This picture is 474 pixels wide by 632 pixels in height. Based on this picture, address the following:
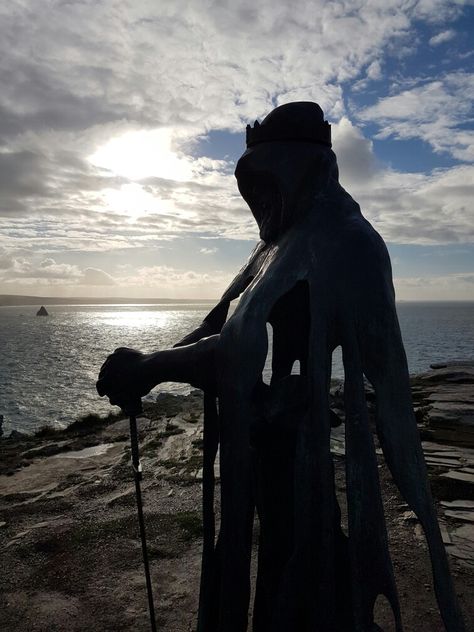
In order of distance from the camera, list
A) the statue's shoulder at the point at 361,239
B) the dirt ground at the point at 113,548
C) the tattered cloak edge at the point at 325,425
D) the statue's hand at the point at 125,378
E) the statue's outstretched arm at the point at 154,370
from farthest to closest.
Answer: the dirt ground at the point at 113,548 < the statue's hand at the point at 125,378 < the statue's outstretched arm at the point at 154,370 < the statue's shoulder at the point at 361,239 < the tattered cloak edge at the point at 325,425

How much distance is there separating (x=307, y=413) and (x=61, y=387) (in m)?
41.0

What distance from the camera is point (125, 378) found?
2703 millimetres

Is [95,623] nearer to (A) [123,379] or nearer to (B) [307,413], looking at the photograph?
(A) [123,379]

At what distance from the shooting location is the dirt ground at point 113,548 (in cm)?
575

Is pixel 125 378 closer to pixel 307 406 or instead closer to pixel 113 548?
pixel 307 406

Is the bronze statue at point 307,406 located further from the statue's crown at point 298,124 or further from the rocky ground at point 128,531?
the rocky ground at point 128,531

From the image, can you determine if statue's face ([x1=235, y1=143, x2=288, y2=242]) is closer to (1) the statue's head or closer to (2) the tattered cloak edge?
(1) the statue's head

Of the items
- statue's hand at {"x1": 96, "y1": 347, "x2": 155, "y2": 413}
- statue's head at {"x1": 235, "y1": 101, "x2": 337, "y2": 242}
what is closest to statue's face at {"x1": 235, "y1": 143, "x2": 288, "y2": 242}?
statue's head at {"x1": 235, "y1": 101, "x2": 337, "y2": 242}

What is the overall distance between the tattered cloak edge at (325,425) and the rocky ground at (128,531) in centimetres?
391

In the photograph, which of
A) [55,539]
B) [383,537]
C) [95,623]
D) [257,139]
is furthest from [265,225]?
[55,539]

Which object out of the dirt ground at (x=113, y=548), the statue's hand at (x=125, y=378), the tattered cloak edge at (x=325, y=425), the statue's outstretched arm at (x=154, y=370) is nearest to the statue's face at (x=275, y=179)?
the tattered cloak edge at (x=325, y=425)

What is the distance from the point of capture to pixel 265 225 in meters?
2.87

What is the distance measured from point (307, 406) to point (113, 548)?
648 centimetres

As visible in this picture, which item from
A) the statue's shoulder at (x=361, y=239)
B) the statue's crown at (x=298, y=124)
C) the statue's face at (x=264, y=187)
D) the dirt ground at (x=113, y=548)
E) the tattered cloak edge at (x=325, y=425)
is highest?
the statue's crown at (x=298, y=124)
